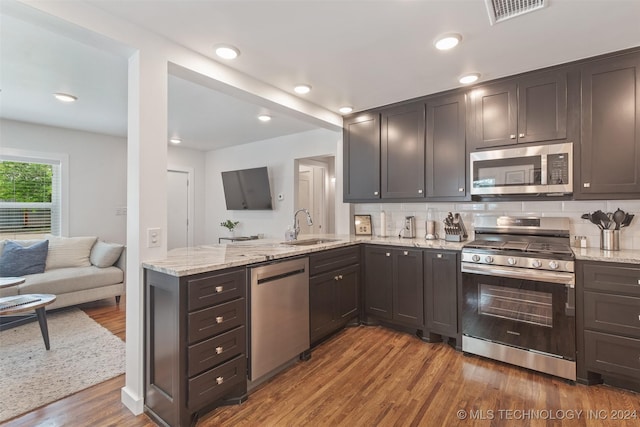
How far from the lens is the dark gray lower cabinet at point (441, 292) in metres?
2.79

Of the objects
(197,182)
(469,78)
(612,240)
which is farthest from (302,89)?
(197,182)

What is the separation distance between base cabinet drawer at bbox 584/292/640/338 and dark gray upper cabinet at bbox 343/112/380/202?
205cm

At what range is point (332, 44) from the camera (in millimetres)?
2199

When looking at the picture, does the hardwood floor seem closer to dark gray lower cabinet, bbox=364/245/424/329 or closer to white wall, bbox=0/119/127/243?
dark gray lower cabinet, bbox=364/245/424/329

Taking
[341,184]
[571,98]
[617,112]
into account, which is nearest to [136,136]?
[341,184]

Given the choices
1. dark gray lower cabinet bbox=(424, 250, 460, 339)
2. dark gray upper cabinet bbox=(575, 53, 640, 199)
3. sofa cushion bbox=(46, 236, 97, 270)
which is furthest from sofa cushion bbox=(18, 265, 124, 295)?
dark gray upper cabinet bbox=(575, 53, 640, 199)

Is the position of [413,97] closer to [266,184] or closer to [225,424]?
[266,184]

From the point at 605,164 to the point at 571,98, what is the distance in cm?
59

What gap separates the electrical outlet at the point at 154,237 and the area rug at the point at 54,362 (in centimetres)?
121

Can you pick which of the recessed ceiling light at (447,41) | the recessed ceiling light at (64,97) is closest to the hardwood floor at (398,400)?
the recessed ceiling light at (447,41)

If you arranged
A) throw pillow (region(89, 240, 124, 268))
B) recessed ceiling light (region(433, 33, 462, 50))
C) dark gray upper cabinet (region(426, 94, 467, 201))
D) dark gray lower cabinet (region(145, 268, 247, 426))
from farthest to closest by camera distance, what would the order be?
1. throw pillow (region(89, 240, 124, 268))
2. dark gray upper cabinet (region(426, 94, 467, 201))
3. recessed ceiling light (region(433, 33, 462, 50))
4. dark gray lower cabinet (region(145, 268, 247, 426))

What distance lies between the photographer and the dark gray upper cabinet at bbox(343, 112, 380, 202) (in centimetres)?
360

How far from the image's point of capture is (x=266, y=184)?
17.0 feet

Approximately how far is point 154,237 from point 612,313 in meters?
3.14
